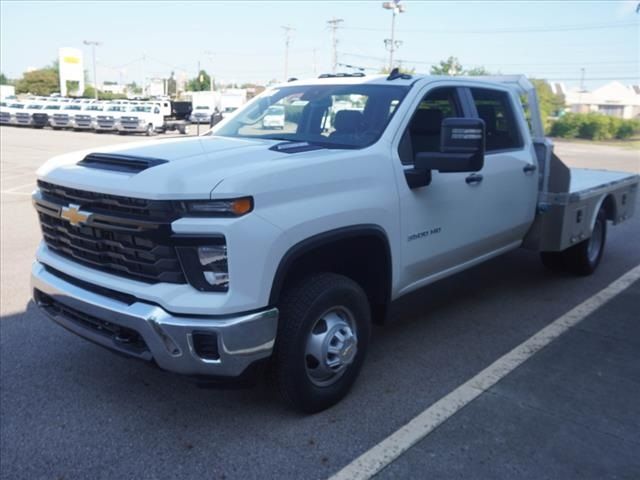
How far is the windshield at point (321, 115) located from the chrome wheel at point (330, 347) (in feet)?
3.66

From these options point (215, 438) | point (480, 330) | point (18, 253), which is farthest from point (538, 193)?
point (18, 253)

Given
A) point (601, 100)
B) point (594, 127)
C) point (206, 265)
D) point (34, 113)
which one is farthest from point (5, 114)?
point (601, 100)

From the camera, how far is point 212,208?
302 cm

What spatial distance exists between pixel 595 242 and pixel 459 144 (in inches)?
150

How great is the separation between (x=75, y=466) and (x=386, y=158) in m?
2.46

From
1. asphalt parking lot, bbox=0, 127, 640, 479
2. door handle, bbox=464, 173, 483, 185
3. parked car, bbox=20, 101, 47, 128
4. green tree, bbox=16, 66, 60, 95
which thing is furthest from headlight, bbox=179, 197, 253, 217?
green tree, bbox=16, 66, 60, 95

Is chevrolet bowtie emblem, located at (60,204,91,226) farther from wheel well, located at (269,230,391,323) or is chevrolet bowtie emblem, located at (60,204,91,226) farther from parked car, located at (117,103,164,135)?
parked car, located at (117,103,164,135)

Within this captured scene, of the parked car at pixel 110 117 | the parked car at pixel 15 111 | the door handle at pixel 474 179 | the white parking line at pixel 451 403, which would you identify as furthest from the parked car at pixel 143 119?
the door handle at pixel 474 179

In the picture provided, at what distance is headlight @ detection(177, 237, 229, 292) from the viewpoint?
3014 millimetres

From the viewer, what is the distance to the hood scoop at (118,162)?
3307 mm

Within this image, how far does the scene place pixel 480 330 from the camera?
16.9 feet

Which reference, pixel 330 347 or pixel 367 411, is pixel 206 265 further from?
pixel 367 411

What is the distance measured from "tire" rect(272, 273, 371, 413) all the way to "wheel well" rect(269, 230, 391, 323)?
122 mm

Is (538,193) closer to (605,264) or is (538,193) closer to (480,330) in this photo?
(480,330)
